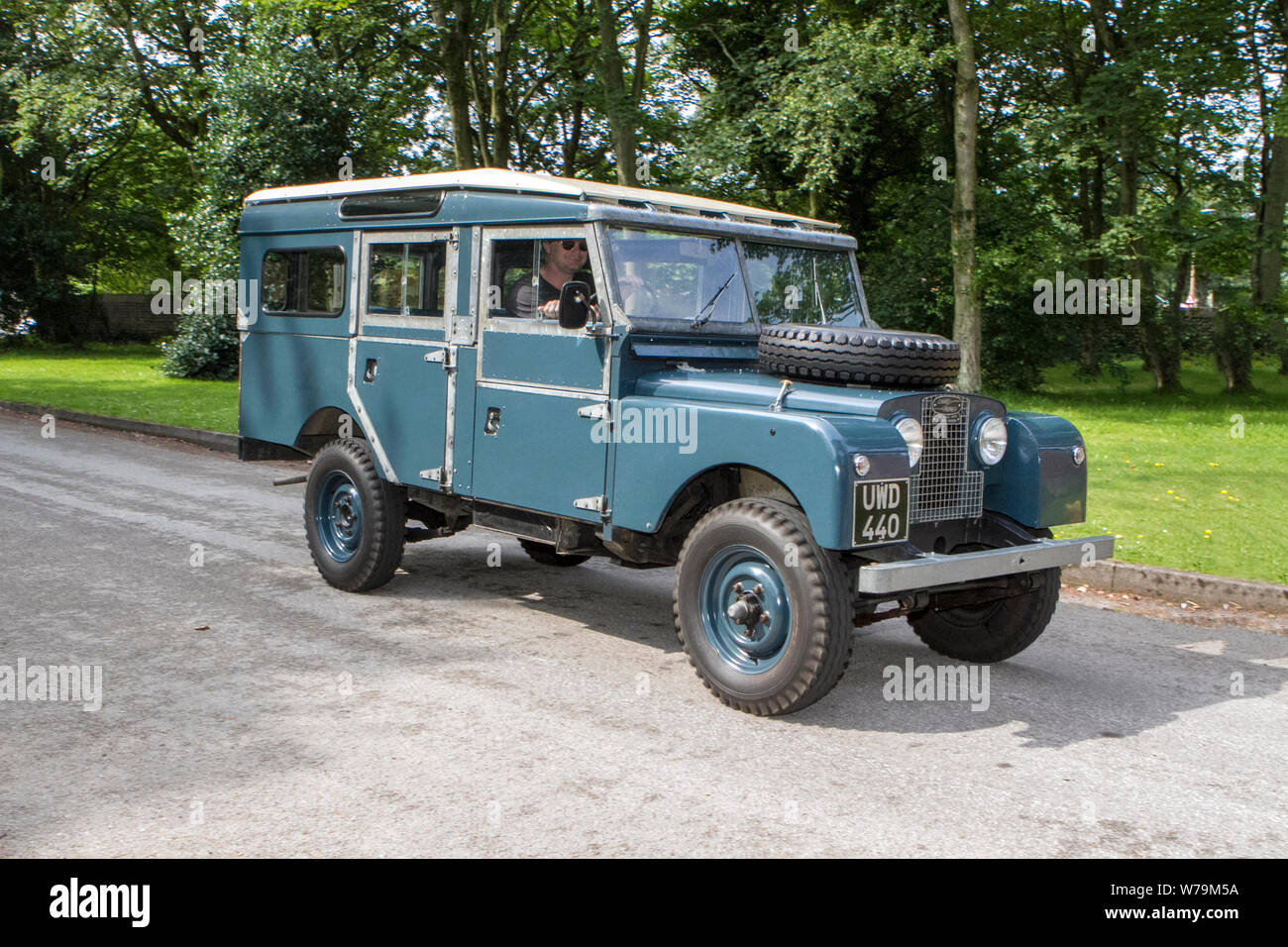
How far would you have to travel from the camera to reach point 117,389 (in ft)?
72.2

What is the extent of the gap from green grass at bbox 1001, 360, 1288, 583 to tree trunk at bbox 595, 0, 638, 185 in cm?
841

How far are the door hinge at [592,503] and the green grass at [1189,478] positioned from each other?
4541mm

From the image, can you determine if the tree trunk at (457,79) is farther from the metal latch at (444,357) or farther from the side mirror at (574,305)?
the side mirror at (574,305)

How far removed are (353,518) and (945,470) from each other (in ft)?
13.0

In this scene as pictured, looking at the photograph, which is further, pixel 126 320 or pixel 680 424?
pixel 126 320

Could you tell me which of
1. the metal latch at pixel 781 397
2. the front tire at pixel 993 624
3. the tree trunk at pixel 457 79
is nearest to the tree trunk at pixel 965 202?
the tree trunk at pixel 457 79

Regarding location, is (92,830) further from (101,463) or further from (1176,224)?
(1176,224)

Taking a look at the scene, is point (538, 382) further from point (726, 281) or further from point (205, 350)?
point (205, 350)

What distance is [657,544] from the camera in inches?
247

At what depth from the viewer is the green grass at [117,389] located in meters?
17.7

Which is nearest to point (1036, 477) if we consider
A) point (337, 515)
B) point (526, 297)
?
point (526, 297)

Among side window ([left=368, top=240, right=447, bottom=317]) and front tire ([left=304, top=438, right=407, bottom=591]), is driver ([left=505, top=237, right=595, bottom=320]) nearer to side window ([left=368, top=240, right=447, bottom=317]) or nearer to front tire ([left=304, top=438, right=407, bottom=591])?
side window ([left=368, top=240, right=447, bottom=317])

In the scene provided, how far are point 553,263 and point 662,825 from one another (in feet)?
11.1

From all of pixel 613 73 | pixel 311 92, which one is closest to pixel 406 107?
pixel 311 92
